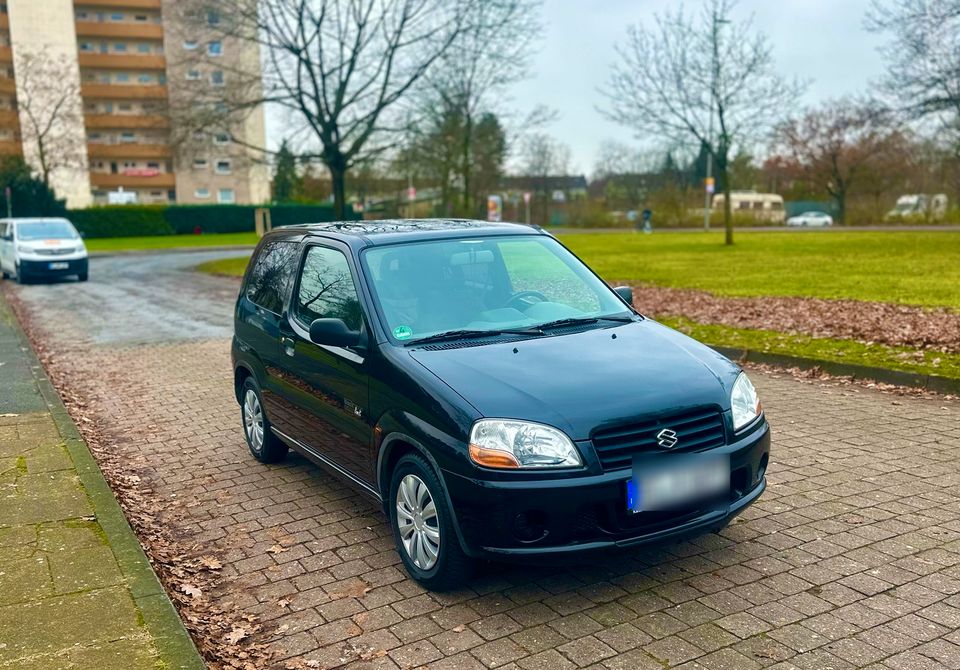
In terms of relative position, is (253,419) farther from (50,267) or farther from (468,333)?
(50,267)

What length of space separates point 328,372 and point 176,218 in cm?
6011

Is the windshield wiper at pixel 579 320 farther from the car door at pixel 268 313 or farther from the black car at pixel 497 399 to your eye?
the car door at pixel 268 313

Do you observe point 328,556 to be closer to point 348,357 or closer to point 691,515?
point 348,357

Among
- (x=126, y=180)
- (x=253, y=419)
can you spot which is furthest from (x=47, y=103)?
(x=253, y=419)

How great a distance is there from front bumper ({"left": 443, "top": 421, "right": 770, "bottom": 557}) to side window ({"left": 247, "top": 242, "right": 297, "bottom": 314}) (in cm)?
259

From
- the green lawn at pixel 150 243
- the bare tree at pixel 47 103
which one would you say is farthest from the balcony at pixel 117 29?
the green lawn at pixel 150 243

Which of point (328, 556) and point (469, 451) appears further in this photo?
point (328, 556)

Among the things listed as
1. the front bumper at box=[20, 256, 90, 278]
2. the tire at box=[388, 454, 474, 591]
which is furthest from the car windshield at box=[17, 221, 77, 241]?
the tire at box=[388, 454, 474, 591]

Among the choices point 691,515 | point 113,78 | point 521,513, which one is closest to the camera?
point 521,513

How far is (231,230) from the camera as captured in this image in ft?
208

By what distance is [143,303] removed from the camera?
1911cm

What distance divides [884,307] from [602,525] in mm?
10828

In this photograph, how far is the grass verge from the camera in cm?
856

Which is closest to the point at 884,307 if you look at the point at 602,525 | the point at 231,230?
the point at 602,525
